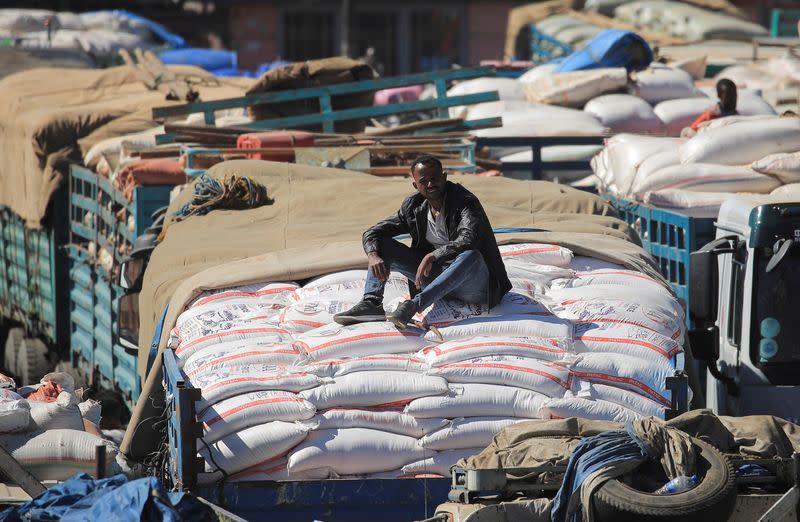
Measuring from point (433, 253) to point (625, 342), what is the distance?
98 centimetres

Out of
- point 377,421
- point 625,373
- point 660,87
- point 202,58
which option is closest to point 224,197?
point 377,421

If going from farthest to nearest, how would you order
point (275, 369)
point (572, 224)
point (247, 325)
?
point (572, 224), point (247, 325), point (275, 369)

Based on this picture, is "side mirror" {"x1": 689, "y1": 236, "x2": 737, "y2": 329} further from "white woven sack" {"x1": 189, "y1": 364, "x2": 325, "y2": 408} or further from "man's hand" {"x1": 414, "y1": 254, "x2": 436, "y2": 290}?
"white woven sack" {"x1": 189, "y1": 364, "x2": 325, "y2": 408}

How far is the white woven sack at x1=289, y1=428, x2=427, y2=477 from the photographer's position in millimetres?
5805

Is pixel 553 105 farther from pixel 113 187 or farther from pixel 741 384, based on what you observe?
pixel 741 384

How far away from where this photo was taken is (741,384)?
22.8 feet

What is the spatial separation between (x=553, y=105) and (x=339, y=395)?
10.2 m

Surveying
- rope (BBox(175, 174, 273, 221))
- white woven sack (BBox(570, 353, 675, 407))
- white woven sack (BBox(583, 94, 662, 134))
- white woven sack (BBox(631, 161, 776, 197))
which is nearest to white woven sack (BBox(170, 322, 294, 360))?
white woven sack (BBox(570, 353, 675, 407))

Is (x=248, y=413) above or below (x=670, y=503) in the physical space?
below

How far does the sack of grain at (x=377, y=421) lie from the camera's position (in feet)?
19.5

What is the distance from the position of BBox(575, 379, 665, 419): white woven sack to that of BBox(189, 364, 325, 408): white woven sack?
3.81 ft

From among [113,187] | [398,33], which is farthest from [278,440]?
[398,33]

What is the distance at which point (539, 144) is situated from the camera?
1254cm

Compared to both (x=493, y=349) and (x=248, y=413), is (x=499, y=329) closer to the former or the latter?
(x=493, y=349)
